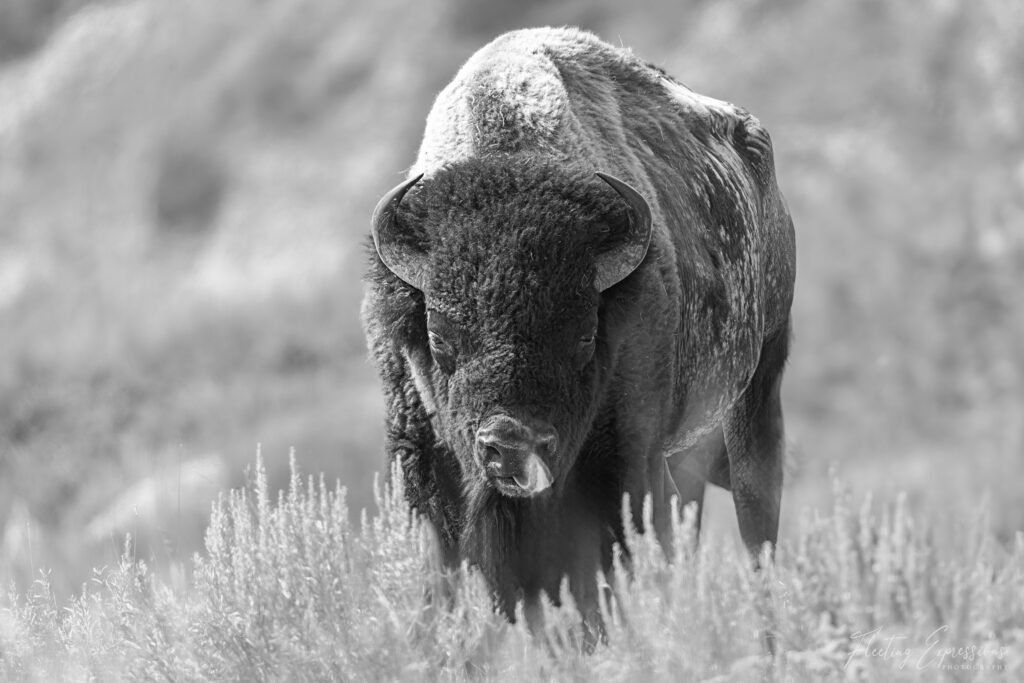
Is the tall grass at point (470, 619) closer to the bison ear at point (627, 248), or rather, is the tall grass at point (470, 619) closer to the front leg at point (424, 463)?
the front leg at point (424, 463)

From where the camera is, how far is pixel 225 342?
24844 mm

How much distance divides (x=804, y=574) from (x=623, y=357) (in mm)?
1269

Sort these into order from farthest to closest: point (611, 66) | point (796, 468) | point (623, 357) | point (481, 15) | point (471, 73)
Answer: point (481, 15), point (796, 468), point (611, 66), point (471, 73), point (623, 357)

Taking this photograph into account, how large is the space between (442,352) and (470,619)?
1015 mm

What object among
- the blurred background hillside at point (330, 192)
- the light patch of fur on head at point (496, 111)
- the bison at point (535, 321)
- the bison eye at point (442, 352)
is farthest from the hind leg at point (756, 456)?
the blurred background hillside at point (330, 192)

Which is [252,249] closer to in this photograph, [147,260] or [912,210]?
[147,260]

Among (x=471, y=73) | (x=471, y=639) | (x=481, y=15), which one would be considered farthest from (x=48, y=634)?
(x=481, y=15)

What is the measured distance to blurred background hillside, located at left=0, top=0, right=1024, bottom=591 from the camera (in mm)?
23188

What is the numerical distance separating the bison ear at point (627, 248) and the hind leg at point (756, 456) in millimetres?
2580

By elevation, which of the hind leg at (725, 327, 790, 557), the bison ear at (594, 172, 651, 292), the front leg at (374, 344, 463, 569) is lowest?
the hind leg at (725, 327, 790, 557)

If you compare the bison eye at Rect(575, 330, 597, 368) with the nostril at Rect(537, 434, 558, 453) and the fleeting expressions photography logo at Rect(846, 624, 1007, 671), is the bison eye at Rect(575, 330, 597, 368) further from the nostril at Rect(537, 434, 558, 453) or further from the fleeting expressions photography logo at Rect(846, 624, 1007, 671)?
the fleeting expressions photography logo at Rect(846, 624, 1007, 671)

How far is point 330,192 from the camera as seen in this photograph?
24.1 metres

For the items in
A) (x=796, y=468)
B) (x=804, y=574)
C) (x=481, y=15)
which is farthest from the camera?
(x=481, y=15)

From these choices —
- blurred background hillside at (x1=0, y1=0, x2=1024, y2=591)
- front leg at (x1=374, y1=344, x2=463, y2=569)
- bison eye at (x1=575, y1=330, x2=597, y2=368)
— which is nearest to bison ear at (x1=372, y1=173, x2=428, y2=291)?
front leg at (x1=374, y1=344, x2=463, y2=569)
